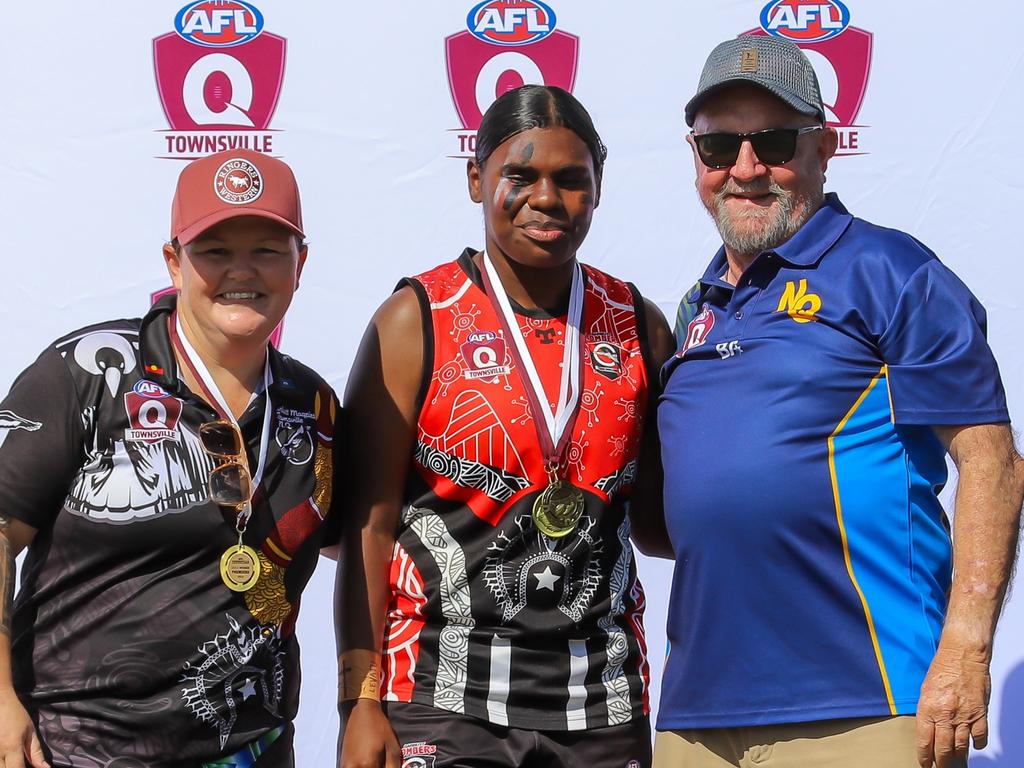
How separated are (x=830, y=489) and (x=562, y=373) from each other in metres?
0.55

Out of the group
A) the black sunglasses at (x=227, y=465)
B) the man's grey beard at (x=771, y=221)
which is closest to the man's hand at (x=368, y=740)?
the black sunglasses at (x=227, y=465)

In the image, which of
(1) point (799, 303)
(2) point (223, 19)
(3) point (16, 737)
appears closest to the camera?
(3) point (16, 737)

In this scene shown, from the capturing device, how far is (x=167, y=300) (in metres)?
2.10

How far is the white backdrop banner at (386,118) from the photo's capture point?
307 centimetres

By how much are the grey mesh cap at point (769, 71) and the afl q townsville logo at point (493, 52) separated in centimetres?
89

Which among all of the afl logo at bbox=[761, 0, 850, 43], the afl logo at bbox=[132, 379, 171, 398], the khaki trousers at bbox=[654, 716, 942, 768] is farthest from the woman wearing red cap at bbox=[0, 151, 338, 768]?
the afl logo at bbox=[761, 0, 850, 43]

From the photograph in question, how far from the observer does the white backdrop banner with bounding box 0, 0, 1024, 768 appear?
307cm

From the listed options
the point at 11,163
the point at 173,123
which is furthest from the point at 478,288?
the point at 11,163

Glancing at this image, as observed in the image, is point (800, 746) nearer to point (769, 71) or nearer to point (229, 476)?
point (229, 476)

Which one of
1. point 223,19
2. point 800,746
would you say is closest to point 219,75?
point 223,19

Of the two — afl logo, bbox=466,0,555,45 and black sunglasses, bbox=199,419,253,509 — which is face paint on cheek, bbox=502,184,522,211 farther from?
afl logo, bbox=466,0,555,45

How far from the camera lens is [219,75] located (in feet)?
10.2

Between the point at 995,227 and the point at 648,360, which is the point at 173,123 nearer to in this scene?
the point at 648,360

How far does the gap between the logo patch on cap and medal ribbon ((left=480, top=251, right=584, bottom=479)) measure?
50cm
